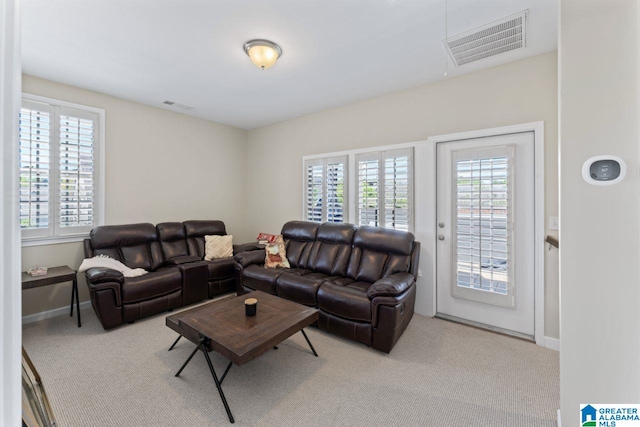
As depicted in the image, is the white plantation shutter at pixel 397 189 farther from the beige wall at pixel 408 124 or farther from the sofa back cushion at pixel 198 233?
the sofa back cushion at pixel 198 233

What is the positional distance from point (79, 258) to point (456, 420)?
4374mm

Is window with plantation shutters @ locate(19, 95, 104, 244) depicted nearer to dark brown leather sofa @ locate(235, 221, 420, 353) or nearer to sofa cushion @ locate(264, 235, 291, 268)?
dark brown leather sofa @ locate(235, 221, 420, 353)

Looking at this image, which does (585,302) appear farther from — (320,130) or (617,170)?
(320,130)

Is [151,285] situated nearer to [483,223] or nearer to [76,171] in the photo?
[76,171]

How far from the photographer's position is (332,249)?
3611 millimetres

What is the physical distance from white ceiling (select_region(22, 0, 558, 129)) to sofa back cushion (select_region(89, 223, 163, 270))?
5.87ft

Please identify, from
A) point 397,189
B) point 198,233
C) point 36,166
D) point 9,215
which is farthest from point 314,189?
point 9,215

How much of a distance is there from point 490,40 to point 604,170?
177cm

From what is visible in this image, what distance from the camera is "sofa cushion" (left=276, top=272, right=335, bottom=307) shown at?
293cm

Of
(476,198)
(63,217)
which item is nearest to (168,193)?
(63,217)

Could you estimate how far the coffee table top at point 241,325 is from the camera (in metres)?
1.82

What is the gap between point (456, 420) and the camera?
1.76 m

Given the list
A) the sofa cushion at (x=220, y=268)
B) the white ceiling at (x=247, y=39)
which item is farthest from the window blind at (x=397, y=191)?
the sofa cushion at (x=220, y=268)

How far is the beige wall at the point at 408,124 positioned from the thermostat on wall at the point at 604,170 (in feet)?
5.15
